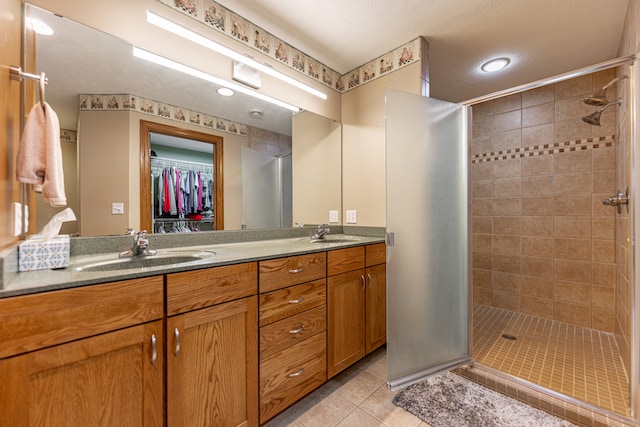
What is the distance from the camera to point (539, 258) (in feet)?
8.16

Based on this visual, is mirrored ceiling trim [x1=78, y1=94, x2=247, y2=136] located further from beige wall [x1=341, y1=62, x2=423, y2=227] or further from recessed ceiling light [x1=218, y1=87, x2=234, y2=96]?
beige wall [x1=341, y1=62, x2=423, y2=227]

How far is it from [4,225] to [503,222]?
11.5 feet

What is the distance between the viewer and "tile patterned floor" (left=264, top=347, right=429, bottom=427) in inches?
51.9

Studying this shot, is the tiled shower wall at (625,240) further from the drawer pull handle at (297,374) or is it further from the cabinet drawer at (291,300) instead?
the drawer pull handle at (297,374)

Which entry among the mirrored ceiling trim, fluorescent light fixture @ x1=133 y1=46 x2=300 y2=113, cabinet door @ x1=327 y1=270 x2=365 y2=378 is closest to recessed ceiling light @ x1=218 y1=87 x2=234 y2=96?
fluorescent light fixture @ x1=133 y1=46 x2=300 y2=113

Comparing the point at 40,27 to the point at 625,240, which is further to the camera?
the point at 625,240

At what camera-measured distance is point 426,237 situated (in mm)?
1581

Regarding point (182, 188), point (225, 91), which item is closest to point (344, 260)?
point (182, 188)

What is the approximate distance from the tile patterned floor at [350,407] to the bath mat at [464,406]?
0.08 metres

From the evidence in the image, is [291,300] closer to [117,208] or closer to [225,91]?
[117,208]

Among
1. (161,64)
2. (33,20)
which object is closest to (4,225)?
(33,20)

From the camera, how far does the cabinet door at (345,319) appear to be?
5.04 feet

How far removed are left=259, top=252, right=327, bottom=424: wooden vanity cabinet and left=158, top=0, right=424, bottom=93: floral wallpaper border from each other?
1480 mm

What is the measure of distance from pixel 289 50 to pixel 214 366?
2.10m
